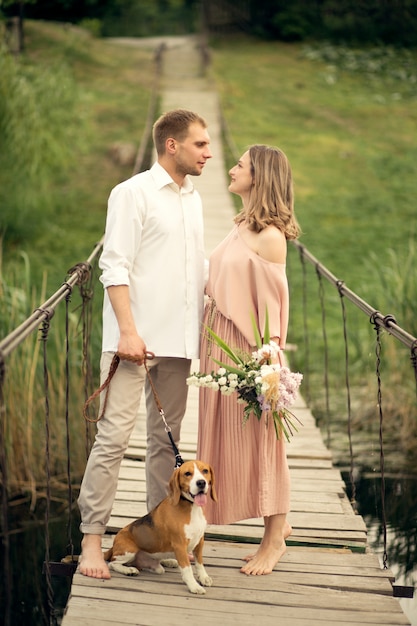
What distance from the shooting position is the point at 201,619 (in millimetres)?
2750

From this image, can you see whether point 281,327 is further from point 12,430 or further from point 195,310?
point 12,430

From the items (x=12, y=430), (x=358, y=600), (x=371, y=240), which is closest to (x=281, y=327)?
(x=358, y=600)

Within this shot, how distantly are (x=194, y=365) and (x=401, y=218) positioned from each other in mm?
7483

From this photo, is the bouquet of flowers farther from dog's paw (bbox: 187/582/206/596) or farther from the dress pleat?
dog's paw (bbox: 187/582/206/596)

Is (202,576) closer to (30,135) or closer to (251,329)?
(251,329)

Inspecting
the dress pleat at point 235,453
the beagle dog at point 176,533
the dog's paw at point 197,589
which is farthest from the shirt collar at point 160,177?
the dog's paw at point 197,589

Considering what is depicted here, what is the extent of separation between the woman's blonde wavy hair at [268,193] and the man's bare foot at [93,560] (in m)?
1.09

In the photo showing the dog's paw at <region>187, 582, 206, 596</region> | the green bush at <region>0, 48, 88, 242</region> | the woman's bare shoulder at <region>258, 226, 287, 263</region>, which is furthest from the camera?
the green bush at <region>0, 48, 88, 242</region>

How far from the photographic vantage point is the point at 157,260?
314 cm

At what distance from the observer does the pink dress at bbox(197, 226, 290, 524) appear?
3125mm

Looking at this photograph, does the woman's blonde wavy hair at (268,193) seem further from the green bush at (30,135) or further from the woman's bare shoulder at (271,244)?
the green bush at (30,135)

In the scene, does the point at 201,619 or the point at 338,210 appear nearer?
the point at 201,619

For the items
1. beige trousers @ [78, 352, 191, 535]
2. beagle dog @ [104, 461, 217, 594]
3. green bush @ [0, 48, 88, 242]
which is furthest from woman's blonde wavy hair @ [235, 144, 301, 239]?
green bush @ [0, 48, 88, 242]

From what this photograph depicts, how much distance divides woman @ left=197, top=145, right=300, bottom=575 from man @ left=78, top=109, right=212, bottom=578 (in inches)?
4.1
